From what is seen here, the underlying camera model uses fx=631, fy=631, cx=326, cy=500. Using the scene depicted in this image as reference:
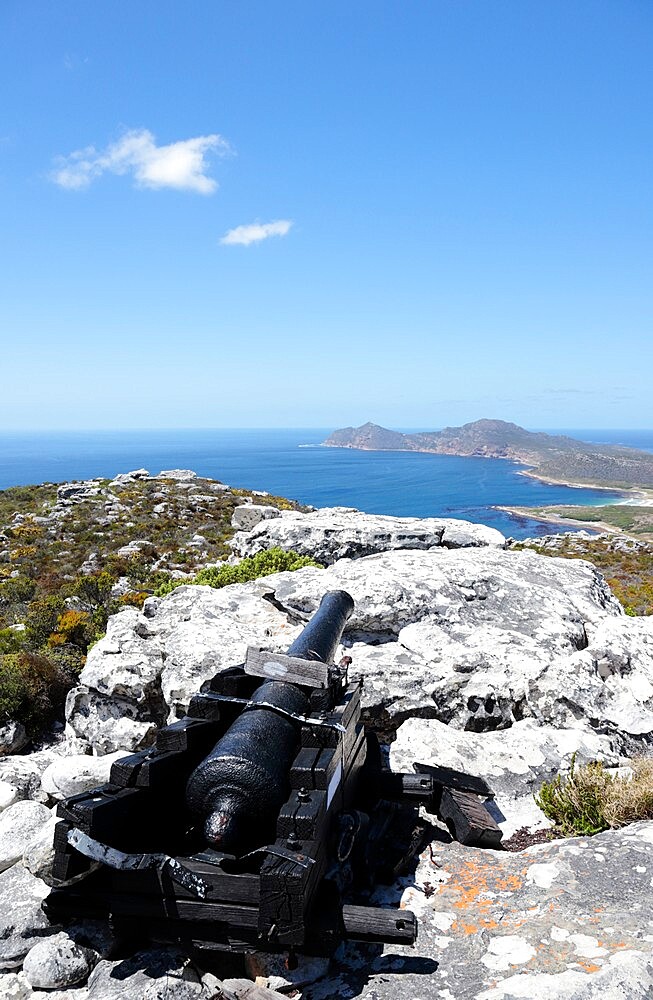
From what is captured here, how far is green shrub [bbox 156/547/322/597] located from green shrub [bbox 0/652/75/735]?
10.1 feet

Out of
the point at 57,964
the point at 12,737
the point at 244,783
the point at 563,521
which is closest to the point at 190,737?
the point at 244,783

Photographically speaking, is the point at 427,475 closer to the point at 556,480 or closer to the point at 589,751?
the point at 556,480

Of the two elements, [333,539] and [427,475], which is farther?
[427,475]

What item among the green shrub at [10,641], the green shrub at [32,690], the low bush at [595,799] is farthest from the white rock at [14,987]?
the green shrub at [10,641]

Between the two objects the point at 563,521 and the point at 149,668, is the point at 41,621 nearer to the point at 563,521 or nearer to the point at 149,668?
the point at 149,668

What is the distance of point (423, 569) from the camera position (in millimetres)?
10242

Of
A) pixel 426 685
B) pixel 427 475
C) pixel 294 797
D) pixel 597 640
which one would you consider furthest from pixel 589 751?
pixel 427 475

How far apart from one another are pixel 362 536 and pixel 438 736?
6602mm

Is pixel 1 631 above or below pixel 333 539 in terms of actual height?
below

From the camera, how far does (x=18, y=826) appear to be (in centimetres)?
575

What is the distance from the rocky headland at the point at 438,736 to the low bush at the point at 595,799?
22 cm

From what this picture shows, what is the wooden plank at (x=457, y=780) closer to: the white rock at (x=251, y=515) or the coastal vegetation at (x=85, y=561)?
the coastal vegetation at (x=85, y=561)

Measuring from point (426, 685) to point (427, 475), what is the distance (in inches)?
4718

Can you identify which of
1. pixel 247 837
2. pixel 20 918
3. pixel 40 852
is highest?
pixel 247 837
